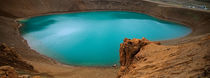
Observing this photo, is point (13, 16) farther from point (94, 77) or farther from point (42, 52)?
point (94, 77)

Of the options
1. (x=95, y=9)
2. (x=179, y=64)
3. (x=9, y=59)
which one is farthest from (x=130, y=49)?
(x=95, y=9)

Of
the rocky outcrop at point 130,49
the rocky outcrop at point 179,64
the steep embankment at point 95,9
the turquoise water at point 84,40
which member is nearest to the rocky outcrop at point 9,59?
the turquoise water at point 84,40

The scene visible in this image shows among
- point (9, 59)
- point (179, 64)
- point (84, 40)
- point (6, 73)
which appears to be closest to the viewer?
point (179, 64)

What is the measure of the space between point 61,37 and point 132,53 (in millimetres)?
14604

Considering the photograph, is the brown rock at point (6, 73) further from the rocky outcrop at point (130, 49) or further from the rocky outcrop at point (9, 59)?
the rocky outcrop at point (130, 49)

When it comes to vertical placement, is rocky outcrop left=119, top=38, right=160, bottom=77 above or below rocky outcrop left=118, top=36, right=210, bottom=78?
above

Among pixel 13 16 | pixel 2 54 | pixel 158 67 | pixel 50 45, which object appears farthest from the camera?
pixel 13 16

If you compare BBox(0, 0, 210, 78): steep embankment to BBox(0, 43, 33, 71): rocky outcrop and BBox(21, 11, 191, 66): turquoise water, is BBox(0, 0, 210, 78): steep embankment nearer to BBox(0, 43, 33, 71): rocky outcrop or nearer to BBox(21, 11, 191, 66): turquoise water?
BBox(21, 11, 191, 66): turquoise water

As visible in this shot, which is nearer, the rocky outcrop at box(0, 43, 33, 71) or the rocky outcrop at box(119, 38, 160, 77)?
the rocky outcrop at box(119, 38, 160, 77)

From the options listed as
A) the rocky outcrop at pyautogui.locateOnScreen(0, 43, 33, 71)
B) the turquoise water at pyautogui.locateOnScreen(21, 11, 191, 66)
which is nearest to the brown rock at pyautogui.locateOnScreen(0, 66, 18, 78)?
the rocky outcrop at pyautogui.locateOnScreen(0, 43, 33, 71)

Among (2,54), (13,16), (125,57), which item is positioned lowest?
(125,57)

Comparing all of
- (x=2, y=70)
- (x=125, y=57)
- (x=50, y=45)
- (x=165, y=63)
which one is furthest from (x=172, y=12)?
(x=2, y=70)

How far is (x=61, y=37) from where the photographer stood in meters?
19.8

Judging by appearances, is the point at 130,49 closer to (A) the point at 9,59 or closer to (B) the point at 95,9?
(A) the point at 9,59
